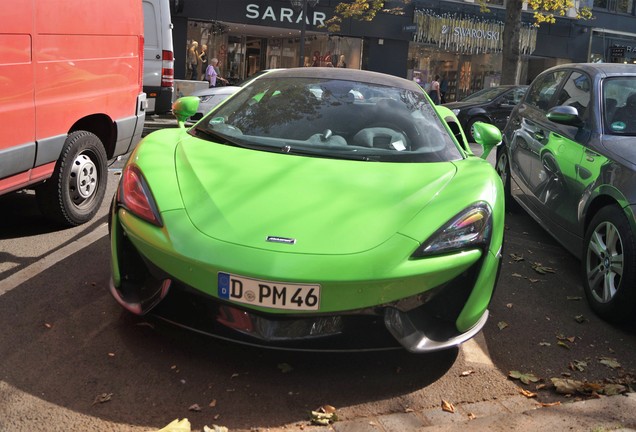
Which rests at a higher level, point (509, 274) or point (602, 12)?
point (602, 12)

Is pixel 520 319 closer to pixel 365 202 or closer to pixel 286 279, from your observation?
pixel 365 202

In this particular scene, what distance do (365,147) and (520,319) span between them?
1435mm

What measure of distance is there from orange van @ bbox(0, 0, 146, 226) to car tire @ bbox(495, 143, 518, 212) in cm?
371

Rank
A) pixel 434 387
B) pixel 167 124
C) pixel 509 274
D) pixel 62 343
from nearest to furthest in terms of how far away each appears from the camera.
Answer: pixel 434 387 → pixel 62 343 → pixel 509 274 → pixel 167 124

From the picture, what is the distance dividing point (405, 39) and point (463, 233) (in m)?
23.5

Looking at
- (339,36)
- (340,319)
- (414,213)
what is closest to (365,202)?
(414,213)

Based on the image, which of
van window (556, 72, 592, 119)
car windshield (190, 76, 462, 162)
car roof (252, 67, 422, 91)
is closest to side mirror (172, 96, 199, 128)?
car windshield (190, 76, 462, 162)

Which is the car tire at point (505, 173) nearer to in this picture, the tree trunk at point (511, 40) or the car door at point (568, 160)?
the car door at point (568, 160)

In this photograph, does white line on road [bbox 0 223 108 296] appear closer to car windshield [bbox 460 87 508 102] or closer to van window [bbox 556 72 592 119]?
van window [bbox 556 72 592 119]

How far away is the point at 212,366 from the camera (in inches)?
119

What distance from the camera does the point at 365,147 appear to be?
12.5ft

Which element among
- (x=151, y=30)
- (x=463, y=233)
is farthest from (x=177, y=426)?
(x=151, y=30)

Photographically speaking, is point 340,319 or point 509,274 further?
point 509,274

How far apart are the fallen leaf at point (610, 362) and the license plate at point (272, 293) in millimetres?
1717
